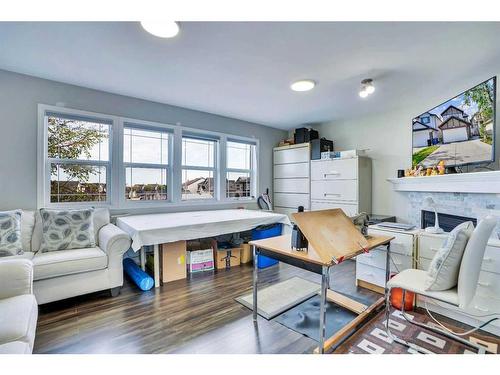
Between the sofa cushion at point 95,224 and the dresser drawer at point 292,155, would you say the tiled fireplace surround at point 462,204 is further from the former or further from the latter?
the sofa cushion at point 95,224

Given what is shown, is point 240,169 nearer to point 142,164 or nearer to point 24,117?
point 142,164

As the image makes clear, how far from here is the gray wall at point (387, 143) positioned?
354cm

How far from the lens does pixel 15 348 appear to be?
107cm

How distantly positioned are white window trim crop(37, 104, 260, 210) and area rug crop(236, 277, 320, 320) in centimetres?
197

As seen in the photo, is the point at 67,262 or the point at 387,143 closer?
the point at 67,262

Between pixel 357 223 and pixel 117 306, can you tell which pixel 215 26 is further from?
pixel 117 306

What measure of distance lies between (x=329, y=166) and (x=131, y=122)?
3.13 metres

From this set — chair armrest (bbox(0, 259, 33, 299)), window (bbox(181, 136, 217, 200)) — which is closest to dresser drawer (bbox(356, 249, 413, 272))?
window (bbox(181, 136, 217, 200))

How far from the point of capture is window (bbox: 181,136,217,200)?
3967 mm

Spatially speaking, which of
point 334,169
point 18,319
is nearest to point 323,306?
point 18,319

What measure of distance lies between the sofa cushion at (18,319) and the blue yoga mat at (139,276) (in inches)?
44.7

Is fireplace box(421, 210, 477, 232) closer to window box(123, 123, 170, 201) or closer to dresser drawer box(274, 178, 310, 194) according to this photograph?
dresser drawer box(274, 178, 310, 194)

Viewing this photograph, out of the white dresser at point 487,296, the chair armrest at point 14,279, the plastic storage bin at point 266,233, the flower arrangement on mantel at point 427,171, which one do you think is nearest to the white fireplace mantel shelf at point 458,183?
the flower arrangement on mantel at point 427,171

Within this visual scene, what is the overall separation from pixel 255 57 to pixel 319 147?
2.34 metres
